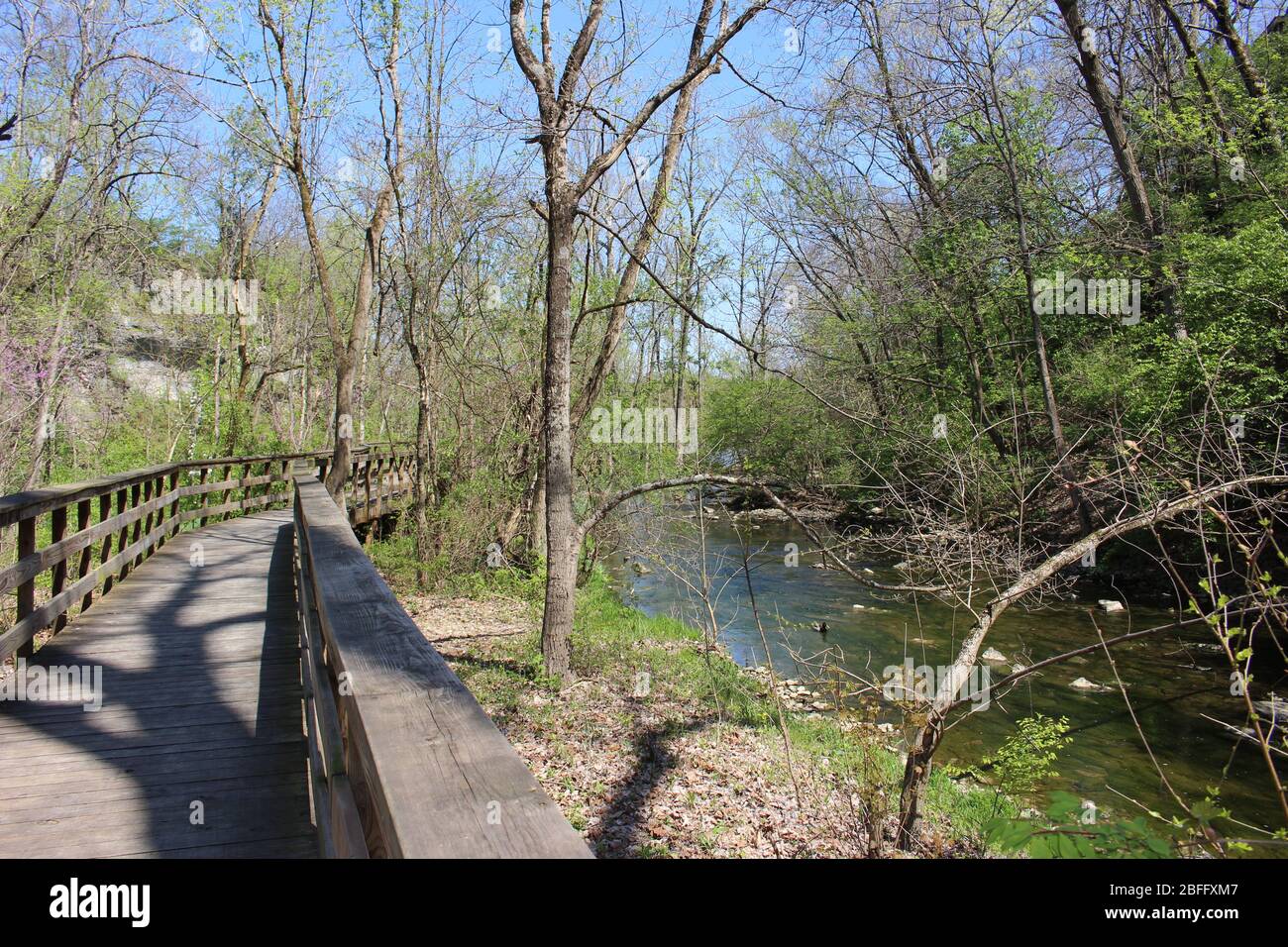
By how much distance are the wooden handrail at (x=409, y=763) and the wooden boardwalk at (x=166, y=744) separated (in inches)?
31.4

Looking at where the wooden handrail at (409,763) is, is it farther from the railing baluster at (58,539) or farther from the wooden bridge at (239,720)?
the railing baluster at (58,539)

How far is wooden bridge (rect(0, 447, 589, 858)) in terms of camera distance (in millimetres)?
1292

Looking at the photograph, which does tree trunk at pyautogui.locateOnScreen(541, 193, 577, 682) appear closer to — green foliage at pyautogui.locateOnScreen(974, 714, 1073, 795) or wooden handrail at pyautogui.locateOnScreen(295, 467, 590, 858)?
green foliage at pyautogui.locateOnScreen(974, 714, 1073, 795)

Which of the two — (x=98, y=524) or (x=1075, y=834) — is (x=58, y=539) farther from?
(x=1075, y=834)

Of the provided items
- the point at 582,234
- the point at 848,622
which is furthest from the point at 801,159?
the point at 848,622

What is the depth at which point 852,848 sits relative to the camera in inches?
212

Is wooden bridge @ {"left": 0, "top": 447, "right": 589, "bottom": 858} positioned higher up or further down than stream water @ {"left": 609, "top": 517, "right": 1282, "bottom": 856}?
higher up

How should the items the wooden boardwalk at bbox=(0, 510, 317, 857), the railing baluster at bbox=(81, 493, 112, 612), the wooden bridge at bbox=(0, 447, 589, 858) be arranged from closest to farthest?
the wooden bridge at bbox=(0, 447, 589, 858)
the wooden boardwalk at bbox=(0, 510, 317, 857)
the railing baluster at bbox=(81, 493, 112, 612)

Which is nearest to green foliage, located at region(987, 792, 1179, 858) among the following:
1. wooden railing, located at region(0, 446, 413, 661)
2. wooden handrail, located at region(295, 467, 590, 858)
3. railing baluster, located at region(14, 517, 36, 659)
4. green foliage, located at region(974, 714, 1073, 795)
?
wooden handrail, located at region(295, 467, 590, 858)

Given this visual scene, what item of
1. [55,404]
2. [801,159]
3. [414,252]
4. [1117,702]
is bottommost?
[1117,702]

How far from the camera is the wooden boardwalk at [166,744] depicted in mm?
3078

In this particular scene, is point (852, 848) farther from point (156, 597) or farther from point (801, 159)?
point (801, 159)

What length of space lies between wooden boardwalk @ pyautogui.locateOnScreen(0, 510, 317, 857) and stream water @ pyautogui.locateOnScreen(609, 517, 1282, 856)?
4.13 m
